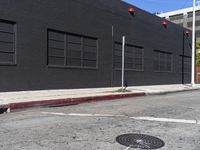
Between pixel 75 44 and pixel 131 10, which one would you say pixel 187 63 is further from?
pixel 75 44

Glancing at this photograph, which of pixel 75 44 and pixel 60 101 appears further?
pixel 75 44

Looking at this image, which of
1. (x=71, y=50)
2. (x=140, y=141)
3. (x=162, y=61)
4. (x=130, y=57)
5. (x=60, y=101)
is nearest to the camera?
(x=140, y=141)

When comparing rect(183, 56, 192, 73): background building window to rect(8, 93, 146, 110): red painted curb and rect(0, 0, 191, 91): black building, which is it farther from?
rect(8, 93, 146, 110): red painted curb

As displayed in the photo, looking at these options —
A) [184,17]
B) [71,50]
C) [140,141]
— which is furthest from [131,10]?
[184,17]

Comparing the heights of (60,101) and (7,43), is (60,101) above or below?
below

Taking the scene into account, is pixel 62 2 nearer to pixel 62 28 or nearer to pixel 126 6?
pixel 62 28

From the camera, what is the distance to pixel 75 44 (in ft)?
54.5

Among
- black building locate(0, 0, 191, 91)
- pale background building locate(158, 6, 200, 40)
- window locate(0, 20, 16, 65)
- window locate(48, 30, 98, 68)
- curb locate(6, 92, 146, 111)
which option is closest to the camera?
curb locate(6, 92, 146, 111)

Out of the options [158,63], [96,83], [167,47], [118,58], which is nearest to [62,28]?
[96,83]

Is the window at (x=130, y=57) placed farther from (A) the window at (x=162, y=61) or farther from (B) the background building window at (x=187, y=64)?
(B) the background building window at (x=187, y=64)

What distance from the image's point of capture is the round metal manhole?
5.44 m

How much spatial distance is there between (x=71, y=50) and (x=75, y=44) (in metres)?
0.53

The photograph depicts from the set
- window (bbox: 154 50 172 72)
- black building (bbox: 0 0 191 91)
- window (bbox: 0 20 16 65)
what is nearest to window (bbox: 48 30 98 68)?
black building (bbox: 0 0 191 91)

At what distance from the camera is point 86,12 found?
56.7 feet
